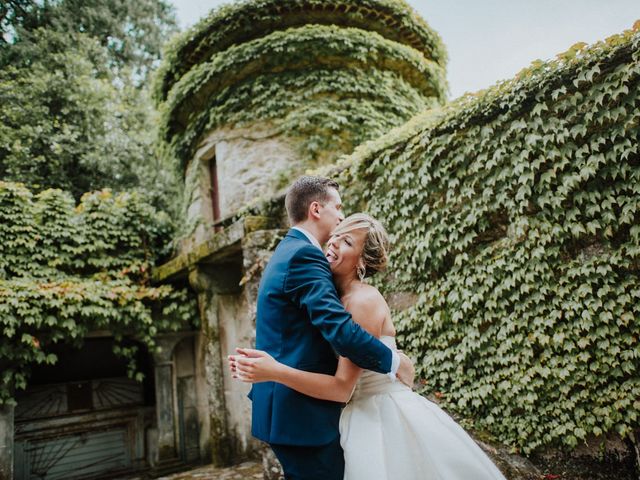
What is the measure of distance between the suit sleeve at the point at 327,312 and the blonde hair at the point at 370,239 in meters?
0.35

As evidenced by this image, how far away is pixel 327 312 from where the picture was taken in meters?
1.73

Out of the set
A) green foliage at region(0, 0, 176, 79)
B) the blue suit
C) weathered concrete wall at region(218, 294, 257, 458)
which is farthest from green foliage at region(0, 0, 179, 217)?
the blue suit

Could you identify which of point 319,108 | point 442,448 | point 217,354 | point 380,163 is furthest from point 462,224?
point 217,354

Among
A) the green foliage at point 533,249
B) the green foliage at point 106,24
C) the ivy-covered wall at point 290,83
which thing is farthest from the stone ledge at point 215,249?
the green foliage at point 106,24

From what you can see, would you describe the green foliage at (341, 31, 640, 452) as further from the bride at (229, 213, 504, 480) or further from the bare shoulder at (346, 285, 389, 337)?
the bare shoulder at (346, 285, 389, 337)

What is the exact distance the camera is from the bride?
1.83 metres

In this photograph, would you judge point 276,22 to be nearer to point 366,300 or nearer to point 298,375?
point 366,300

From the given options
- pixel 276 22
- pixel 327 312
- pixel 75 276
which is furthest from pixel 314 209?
pixel 75 276

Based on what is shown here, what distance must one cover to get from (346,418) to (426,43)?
9.10 m

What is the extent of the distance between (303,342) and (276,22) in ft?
26.3

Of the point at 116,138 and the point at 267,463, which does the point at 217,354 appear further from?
the point at 116,138

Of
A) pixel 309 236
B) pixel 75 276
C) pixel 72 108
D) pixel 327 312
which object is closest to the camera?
pixel 327 312

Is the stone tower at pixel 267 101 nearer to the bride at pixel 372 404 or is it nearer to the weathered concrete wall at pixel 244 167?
the weathered concrete wall at pixel 244 167

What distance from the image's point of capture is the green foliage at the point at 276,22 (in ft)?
27.0
